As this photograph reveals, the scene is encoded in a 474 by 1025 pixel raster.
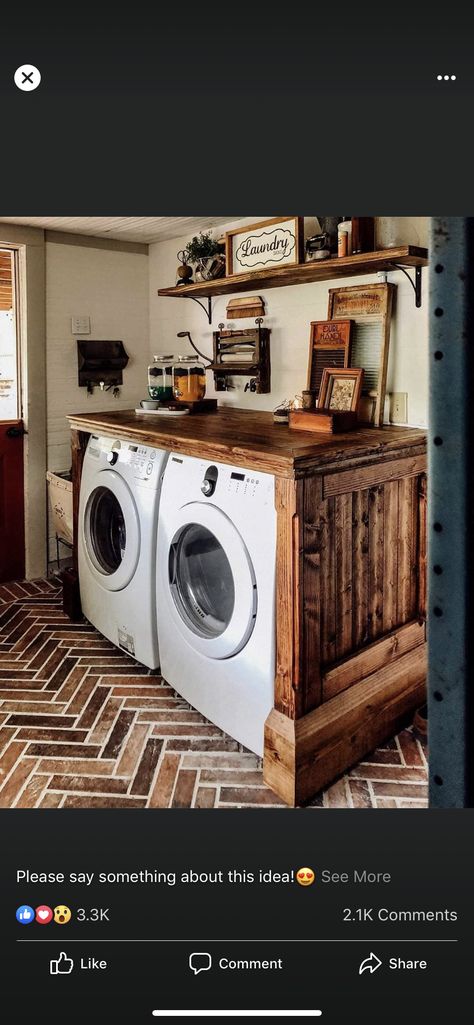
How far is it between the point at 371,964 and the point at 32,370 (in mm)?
3350

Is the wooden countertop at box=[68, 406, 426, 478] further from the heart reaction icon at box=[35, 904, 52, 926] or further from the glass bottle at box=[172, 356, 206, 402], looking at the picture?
the heart reaction icon at box=[35, 904, 52, 926]

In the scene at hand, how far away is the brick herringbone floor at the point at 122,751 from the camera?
5.96ft

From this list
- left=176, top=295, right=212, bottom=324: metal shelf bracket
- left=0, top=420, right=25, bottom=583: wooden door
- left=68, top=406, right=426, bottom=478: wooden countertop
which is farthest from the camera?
left=0, top=420, right=25, bottom=583: wooden door

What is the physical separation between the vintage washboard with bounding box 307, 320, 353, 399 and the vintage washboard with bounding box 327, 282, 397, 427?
27mm

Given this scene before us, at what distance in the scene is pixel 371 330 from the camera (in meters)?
2.34

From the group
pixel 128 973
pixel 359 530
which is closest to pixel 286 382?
pixel 359 530

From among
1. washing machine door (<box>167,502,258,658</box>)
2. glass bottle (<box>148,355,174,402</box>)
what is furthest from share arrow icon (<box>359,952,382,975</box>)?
glass bottle (<box>148,355,174,402</box>)

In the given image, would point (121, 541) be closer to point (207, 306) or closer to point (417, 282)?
point (207, 306)

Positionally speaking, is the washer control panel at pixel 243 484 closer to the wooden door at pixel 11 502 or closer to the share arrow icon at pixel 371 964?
the share arrow icon at pixel 371 964

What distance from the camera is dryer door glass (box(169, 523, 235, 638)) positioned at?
207cm

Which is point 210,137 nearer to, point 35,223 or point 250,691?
point 250,691

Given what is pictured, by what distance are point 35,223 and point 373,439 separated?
229cm

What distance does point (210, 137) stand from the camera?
469 mm

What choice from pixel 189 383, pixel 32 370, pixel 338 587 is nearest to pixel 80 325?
pixel 32 370
